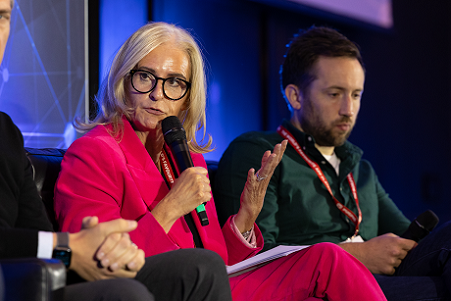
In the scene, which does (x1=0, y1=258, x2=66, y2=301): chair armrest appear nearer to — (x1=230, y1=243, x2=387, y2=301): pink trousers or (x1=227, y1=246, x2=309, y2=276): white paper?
(x1=227, y1=246, x2=309, y2=276): white paper

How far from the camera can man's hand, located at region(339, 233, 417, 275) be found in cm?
190

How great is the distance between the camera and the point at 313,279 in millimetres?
1415

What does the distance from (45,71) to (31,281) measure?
5.19ft

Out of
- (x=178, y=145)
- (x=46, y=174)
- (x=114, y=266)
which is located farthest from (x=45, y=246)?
(x=46, y=174)

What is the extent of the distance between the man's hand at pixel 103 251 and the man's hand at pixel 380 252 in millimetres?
1216

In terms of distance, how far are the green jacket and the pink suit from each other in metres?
0.41

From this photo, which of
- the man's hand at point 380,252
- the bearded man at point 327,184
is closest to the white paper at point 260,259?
the bearded man at point 327,184

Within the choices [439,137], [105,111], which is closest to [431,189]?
[439,137]

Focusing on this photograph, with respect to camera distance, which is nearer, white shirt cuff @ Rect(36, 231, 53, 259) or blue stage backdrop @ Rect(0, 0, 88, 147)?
white shirt cuff @ Rect(36, 231, 53, 259)

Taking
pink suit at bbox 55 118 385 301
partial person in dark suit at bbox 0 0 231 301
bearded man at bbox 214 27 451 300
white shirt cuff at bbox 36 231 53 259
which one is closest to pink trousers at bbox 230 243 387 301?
pink suit at bbox 55 118 385 301

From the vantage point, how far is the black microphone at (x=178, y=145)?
4.56 feet

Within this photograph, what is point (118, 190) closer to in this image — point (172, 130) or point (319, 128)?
point (172, 130)

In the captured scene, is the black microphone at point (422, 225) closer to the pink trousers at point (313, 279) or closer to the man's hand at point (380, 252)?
the man's hand at point (380, 252)

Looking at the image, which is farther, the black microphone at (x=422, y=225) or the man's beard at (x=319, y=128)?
the man's beard at (x=319, y=128)
